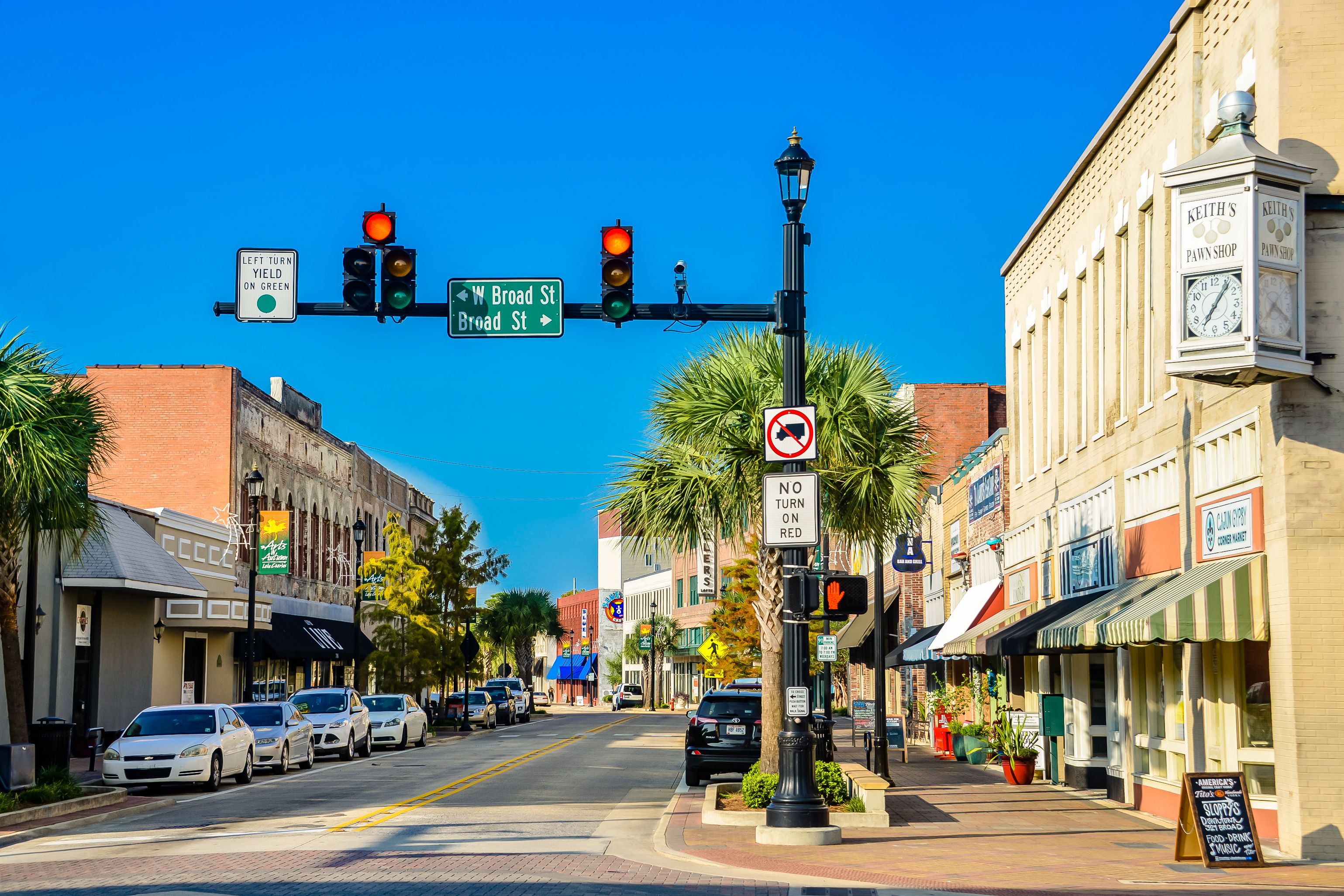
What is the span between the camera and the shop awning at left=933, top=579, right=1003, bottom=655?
29.6 meters

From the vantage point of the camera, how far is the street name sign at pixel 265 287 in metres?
15.5

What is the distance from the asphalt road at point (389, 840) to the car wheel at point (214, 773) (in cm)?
26

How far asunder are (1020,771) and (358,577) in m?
35.3

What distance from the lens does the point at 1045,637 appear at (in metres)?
19.2

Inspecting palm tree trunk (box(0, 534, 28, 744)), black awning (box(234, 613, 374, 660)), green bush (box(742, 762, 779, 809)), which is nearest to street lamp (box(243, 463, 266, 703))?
black awning (box(234, 613, 374, 660))

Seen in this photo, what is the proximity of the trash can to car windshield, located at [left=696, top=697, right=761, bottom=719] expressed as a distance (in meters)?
9.90

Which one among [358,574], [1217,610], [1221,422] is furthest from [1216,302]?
[358,574]

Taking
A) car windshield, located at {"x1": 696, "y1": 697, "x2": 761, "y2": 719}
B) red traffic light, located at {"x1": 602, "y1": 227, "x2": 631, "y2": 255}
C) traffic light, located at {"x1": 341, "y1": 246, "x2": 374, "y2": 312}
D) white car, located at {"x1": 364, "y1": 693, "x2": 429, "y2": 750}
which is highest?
red traffic light, located at {"x1": 602, "y1": 227, "x2": 631, "y2": 255}

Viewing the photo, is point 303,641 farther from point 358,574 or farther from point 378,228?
point 378,228

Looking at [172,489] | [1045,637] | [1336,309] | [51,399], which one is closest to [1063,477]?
[1045,637]

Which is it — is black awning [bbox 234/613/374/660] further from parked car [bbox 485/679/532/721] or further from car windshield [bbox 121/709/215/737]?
car windshield [bbox 121/709/215/737]

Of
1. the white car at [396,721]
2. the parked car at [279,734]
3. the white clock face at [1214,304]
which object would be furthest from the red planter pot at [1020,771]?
the white car at [396,721]

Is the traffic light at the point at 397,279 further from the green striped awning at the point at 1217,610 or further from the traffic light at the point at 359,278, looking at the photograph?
the green striped awning at the point at 1217,610

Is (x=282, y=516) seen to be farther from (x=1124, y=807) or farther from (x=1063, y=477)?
(x=1124, y=807)
